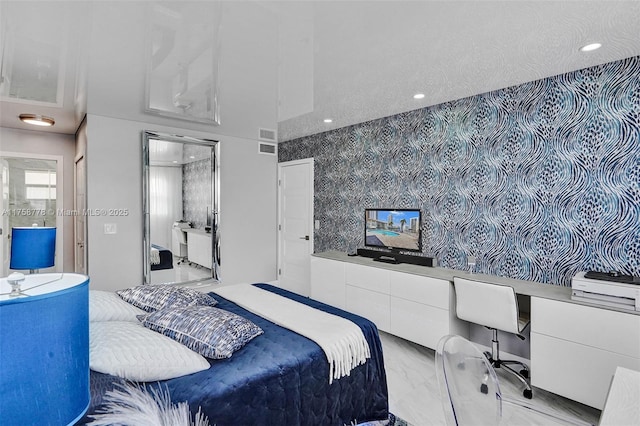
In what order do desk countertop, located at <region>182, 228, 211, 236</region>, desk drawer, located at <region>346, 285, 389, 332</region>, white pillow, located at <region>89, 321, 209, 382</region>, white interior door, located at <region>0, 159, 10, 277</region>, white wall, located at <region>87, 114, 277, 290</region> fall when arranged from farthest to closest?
desk countertop, located at <region>182, 228, 211, 236</region> → white wall, located at <region>87, 114, 277, 290</region> → desk drawer, located at <region>346, 285, 389, 332</region> → white interior door, located at <region>0, 159, 10, 277</region> → white pillow, located at <region>89, 321, 209, 382</region>

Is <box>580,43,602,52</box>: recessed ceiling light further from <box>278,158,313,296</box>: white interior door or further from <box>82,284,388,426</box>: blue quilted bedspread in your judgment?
<box>278,158,313,296</box>: white interior door

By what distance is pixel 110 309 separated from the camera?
6.01 ft

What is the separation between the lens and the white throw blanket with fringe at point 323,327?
175cm

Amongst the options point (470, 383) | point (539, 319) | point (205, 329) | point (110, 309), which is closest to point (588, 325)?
point (539, 319)

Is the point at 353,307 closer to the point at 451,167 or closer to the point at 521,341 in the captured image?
the point at 521,341

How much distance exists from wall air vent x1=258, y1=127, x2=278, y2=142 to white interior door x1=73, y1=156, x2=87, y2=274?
2.11 meters

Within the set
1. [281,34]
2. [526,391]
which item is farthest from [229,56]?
[526,391]

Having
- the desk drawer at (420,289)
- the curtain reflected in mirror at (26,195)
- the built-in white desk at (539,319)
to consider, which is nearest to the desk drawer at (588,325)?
the built-in white desk at (539,319)

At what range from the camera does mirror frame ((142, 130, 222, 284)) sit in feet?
12.3

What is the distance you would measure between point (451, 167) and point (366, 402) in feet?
7.76

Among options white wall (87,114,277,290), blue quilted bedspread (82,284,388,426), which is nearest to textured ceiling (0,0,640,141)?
white wall (87,114,277,290)

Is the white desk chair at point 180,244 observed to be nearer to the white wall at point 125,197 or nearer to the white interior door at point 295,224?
the white wall at point 125,197

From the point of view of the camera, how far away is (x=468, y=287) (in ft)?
8.48

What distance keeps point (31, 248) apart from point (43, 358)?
181 centimetres
